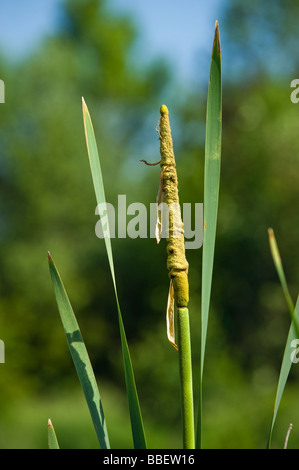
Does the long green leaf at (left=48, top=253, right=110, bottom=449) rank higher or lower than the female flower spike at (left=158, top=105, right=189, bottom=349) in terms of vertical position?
lower

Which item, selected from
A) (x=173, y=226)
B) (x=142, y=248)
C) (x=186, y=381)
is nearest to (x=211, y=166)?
(x=173, y=226)

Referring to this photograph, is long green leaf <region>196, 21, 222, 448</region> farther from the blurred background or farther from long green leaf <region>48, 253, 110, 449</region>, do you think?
the blurred background

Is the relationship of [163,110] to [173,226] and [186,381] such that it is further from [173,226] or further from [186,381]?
[186,381]

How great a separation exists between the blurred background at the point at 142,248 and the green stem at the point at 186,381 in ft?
13.5

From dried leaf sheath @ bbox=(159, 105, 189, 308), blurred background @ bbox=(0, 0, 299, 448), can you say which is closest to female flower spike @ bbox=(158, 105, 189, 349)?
dried leaf sheath @ bbox=(159, 105, 189, 308)

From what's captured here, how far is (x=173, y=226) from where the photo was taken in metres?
0.43

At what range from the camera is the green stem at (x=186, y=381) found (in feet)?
1.29

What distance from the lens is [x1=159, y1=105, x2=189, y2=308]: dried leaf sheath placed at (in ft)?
1.38

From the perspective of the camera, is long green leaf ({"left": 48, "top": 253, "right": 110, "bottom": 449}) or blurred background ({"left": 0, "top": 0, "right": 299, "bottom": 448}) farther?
blurred background ({"left": 0, "top": 0, "right": 299, "bottom": 448})

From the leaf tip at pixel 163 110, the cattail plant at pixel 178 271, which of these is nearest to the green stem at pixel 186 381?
the cattail plant at pixel 178 271

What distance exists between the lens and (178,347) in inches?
15.9

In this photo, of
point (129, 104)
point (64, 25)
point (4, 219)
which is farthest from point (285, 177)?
point (64, 25)

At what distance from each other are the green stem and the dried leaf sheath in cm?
2

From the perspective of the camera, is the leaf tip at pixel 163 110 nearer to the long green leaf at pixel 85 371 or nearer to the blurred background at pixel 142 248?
the long green leaf at pixel 85 371
